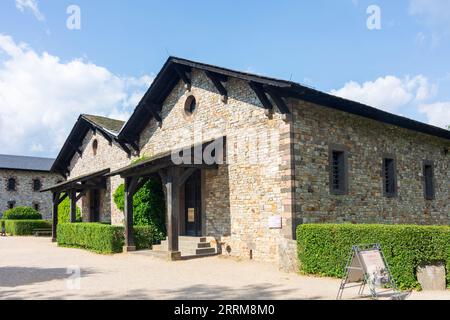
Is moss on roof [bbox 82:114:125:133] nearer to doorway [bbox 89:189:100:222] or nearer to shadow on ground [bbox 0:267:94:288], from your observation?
doorway [bbox 89:189:100:222]

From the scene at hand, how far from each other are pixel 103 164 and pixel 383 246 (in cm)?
1600

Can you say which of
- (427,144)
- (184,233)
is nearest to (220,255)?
(184,233)

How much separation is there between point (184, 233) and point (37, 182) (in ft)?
89.2

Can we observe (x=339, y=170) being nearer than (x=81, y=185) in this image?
Yes

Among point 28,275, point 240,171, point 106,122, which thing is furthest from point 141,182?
point 106,122

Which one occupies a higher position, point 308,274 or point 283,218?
point 283,218

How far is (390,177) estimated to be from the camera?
14.5 m

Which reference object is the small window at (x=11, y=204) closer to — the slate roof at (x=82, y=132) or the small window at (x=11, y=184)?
the small window at (x=11, y=184)

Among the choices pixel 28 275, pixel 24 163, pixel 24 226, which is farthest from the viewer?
pixel 24 163

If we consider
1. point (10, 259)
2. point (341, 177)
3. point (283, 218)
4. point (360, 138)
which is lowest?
point (10, 259)

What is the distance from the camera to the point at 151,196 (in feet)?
53.2

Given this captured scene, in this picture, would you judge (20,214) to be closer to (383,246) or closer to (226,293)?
(226,293)

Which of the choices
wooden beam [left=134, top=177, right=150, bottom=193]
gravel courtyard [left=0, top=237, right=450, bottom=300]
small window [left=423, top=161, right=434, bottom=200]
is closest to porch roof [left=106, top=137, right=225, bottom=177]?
wooden beam [left=134, top=177, right=150, bottom=193]
